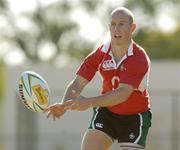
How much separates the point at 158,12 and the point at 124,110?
44104 millimetres

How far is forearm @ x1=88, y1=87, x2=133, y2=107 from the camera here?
876 cm

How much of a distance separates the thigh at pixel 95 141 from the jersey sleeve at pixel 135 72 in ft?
2.41

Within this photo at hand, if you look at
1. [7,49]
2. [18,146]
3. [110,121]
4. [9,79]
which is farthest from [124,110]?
[7,49]

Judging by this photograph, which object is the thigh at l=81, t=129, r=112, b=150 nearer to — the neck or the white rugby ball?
the white rugby ball

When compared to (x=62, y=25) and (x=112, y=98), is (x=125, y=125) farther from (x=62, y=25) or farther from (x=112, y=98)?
(x=62, y=25)

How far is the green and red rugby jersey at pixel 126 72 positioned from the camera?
916cm

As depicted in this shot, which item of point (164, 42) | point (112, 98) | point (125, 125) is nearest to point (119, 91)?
point (112, 98)

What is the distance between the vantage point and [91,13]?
53250mm

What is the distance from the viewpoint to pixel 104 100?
882 centimetres

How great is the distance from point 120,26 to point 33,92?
132 centimetres

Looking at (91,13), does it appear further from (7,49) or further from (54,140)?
(54,140)

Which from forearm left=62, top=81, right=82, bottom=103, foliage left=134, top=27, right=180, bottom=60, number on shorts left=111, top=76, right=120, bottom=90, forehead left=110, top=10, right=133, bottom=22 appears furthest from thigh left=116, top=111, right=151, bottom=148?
foliage left=134, top=27, right=180, bottom=60

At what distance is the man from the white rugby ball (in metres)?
0.29

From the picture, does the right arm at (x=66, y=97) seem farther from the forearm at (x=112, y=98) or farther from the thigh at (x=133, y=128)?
the thigh at (x=133, y=128)
